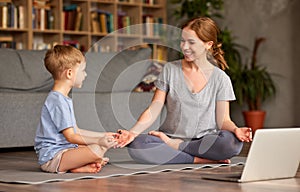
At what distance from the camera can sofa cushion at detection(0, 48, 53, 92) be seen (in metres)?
4.48

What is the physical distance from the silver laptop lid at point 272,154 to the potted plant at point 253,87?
3.83 meters

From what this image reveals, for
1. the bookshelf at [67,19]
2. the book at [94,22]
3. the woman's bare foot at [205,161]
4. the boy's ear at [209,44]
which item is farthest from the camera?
the book at [94,22]

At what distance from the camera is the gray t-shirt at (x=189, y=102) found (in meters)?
3.16

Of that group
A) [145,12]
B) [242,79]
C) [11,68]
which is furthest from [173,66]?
[145,12]

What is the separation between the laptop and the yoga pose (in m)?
0.47

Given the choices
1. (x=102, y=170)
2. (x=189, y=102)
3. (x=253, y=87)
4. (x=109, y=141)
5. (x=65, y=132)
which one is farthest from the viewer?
(x=253, y=87)

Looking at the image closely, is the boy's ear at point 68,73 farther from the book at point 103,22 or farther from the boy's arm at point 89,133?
the book at point 103,22

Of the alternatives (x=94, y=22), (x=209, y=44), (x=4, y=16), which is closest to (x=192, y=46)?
(x=209, y=44)

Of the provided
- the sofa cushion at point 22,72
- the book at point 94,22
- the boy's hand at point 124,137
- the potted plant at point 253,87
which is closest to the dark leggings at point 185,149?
the boy's hand at point 124,137

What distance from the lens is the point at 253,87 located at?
21.3 ft

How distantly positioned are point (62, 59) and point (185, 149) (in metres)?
0.73

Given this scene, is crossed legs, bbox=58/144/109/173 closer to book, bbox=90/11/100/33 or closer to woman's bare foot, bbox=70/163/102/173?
woman's bare foot, bbox=70/163/102/173

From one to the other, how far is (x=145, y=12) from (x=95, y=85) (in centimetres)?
487

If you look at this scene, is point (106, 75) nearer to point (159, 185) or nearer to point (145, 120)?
point (145, 120)
